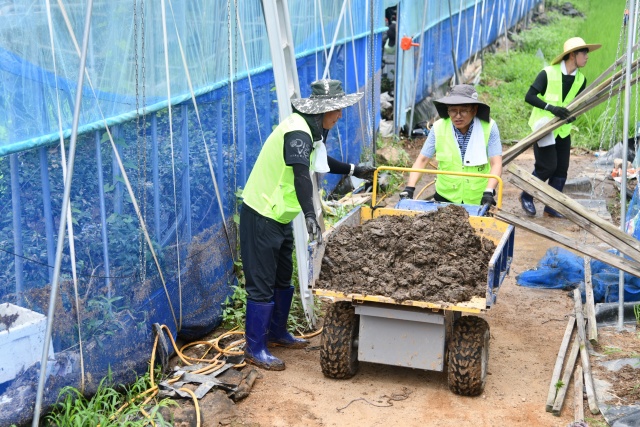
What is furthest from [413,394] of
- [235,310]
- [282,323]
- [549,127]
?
[549,127]

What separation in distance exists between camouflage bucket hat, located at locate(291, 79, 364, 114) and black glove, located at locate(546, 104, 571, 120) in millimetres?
3996

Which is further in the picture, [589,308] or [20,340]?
[589,308]

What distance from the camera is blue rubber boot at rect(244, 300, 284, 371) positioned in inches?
227

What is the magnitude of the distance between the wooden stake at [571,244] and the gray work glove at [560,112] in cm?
379

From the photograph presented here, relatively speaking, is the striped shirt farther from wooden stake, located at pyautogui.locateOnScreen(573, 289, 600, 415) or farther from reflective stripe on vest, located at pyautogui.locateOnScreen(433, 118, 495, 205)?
wooden stake, located at pyautogui.locateOnScreen(573, 289, 600, 415)

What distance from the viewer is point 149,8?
5.59 meters

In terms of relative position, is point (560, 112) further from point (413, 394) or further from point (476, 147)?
point (413, 394)

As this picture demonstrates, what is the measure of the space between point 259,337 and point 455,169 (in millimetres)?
2087

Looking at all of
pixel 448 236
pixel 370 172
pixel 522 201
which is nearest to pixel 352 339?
pixel 448 236

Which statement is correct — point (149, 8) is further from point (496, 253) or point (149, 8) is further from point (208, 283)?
point (496, 253)

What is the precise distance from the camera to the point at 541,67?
19094mm

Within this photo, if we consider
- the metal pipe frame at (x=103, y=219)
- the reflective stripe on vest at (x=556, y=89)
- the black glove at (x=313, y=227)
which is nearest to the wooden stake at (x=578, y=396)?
the black glove at (x=313, y=227)

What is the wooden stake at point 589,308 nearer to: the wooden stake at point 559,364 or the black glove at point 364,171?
the wooden stake at point 559,364

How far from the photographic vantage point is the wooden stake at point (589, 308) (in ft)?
20.5
